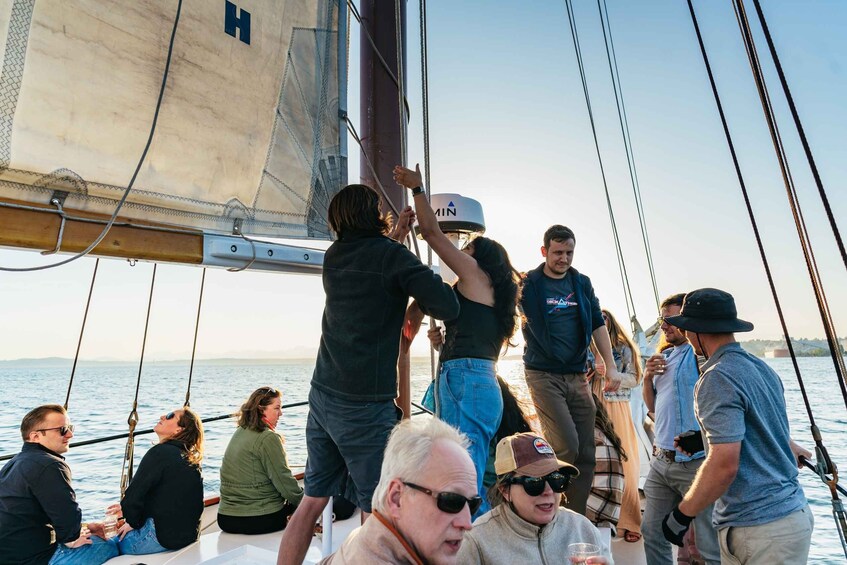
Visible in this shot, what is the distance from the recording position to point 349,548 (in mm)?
1145

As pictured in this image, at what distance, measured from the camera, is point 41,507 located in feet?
8.82

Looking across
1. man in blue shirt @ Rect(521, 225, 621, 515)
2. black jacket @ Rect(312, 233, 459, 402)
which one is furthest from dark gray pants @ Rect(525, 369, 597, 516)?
black jacket @ Rect(312, 233, 459, 402)

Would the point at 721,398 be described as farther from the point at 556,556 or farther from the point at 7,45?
the point at 7,45

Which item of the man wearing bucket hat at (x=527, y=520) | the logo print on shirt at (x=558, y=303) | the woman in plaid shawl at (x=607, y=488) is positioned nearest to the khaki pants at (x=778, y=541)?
the man wearing bucket hat at (x=527, y=520)

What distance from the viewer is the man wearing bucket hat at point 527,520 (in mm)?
1738

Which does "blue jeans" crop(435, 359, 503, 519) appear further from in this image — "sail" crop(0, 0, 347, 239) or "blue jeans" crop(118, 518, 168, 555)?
"blue jeans" crop(118, 518, 168, 555)

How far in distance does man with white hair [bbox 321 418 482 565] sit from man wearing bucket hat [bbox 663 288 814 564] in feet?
2.90

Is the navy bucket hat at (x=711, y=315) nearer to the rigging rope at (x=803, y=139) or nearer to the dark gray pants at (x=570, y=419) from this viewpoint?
the rigging rope at (x=803, y=139)

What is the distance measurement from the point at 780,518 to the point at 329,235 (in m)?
2.09

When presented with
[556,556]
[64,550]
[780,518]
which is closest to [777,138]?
[780,518]

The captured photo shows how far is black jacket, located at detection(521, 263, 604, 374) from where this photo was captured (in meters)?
2.88

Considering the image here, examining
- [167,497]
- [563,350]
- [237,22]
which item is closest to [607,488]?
[563,350]

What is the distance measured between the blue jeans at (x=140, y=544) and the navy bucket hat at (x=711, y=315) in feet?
8.89

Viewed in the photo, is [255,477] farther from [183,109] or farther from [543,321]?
[183,109]
